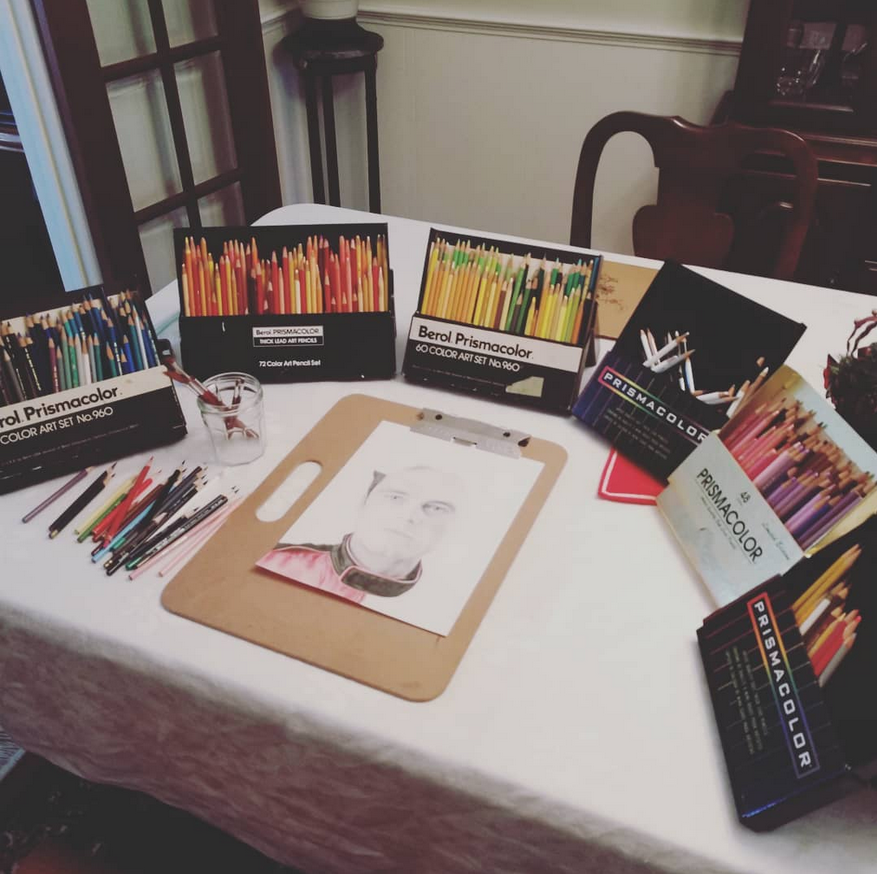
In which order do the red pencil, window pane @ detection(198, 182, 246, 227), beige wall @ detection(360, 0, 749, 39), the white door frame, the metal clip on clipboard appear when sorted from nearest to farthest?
the red pencil → the metal clip on clipboard → the white door frame → beige wall @ detection(360, 0, 749, 39) → window pane @ detection(198, 182, 246, 227)

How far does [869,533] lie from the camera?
54 cm

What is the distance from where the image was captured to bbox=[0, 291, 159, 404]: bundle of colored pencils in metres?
0.74

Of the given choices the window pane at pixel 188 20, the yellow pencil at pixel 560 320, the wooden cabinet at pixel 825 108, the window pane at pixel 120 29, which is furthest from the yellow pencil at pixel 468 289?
the window pane at pixel 188 20

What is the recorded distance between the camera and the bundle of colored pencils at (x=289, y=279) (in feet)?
2.91

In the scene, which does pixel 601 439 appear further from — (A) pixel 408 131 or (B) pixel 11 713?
(A) pixel 408 131

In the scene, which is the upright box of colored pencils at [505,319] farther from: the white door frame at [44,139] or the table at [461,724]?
the white door frame at [44,139]

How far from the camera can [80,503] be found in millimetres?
754

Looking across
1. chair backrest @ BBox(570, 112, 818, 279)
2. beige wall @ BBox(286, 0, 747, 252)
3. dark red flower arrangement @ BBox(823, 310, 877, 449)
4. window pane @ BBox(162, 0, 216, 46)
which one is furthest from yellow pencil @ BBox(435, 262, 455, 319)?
beige wall @ BBox(286, 0, 747, 252)

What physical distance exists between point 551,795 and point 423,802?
0.35 ft

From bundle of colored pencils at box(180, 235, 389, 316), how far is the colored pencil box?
0.29 meters

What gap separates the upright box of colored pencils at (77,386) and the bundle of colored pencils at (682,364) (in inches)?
20.3

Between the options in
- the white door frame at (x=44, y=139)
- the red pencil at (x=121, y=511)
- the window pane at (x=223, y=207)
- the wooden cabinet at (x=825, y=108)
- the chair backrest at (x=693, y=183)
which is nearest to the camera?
the red pencil at (x=121, y=511)

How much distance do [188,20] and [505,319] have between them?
1.58m

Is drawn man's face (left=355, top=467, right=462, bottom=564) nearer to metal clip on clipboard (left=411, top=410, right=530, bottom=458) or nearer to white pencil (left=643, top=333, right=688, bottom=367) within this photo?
metal clip on clipboard (left=411, top=410, right=530, bottom=458)
